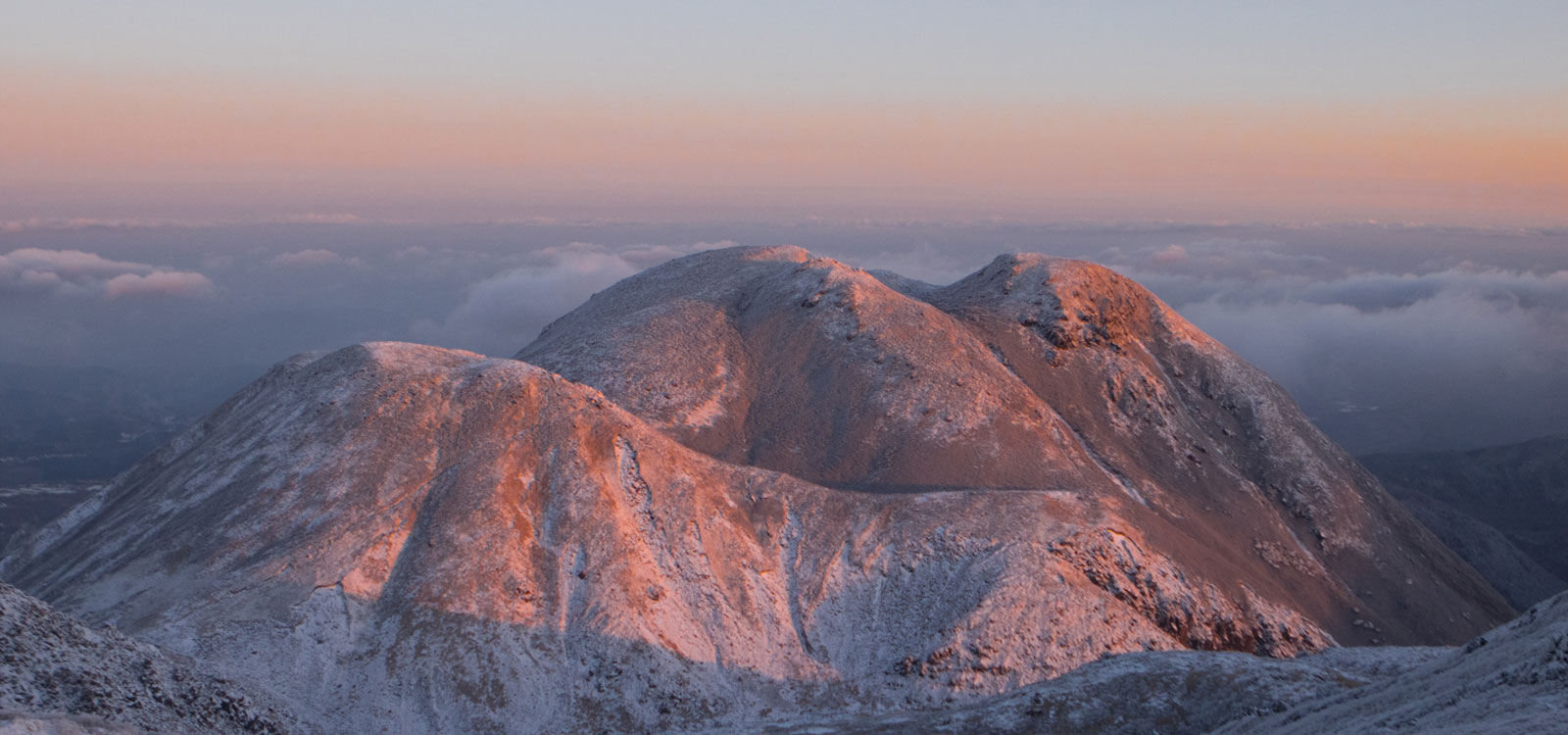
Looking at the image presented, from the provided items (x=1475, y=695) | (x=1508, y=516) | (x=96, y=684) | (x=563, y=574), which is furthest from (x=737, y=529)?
(x=1508, y=516)

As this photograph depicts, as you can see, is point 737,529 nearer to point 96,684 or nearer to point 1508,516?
point 96,684

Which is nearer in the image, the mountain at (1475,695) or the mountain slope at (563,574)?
the mountain at (1475,695)

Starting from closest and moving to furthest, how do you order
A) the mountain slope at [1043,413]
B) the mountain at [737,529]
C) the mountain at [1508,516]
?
the mountain at [737,529] < the mountain slope at [1043,413] < the mountain at [1508,516]

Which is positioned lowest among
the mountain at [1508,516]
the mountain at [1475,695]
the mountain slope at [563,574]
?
the mountain at [1508,516]

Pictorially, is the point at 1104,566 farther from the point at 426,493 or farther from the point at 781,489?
the point at 426,493

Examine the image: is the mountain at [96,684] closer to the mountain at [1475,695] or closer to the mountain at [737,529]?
the mountain at [737,529]

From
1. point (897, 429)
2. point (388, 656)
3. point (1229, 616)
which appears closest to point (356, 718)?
point (388, 656)

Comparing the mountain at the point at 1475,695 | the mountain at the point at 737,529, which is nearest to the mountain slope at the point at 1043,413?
the mountain at the point at 737,529
